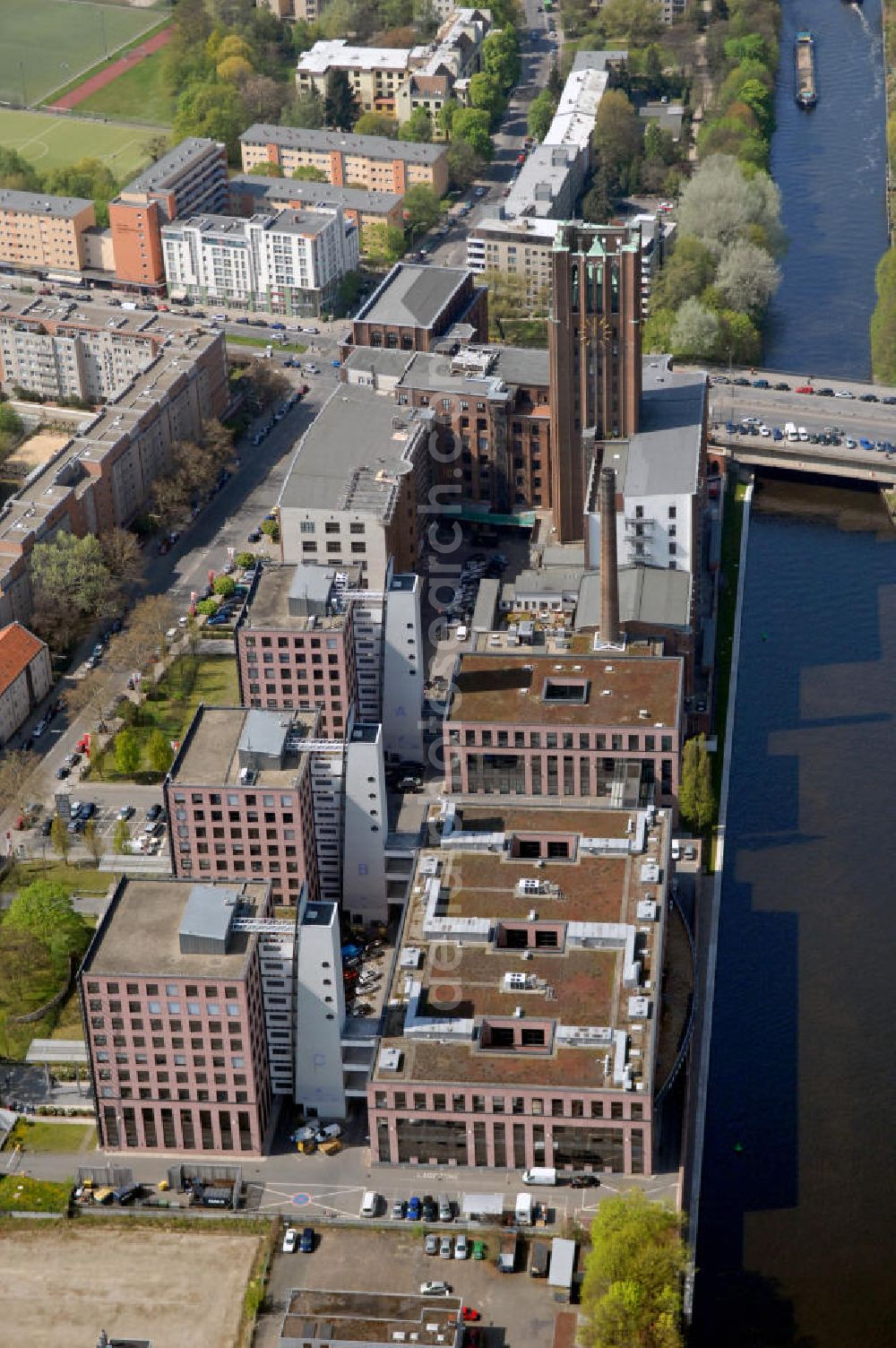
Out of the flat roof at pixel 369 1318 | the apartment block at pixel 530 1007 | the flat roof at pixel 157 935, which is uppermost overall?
the flat roof at pixel 157 935

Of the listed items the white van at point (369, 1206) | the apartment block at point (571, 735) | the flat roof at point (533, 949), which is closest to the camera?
the white van at point (369, 1206)

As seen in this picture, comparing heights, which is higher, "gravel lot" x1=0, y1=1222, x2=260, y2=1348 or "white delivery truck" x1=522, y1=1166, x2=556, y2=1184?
"white delivery truck" x1=522, y1=1166, x2=556, y2=1184

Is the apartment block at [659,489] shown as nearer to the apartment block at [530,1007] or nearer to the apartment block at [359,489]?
the apartment block at [359,489]

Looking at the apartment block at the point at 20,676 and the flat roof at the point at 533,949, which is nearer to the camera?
the flat roof at the point at 533,949

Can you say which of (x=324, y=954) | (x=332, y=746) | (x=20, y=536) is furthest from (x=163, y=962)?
(x=20, y=536)

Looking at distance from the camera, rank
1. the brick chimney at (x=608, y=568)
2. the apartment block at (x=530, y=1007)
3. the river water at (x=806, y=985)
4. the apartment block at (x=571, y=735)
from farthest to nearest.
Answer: the brick chimney at (x=608, y=568)
the apartment block at (x=571, y=735)
the apartment block at (x=530, y=1007)
the river water at (x=806, y=985)

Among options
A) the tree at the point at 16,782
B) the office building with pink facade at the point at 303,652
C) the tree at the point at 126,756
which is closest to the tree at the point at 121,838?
the tree at the point at 126,756

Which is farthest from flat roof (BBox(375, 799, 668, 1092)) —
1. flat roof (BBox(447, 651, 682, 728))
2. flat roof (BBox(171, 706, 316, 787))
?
flat roof (BBox(171, 706, 316, 787))

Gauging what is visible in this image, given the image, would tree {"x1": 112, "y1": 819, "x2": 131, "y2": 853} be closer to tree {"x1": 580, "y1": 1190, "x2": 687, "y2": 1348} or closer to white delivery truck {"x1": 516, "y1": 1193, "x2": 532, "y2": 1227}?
white delivery truck {"x1": 516, "y1": 1193, "x2": 532, "y2": 1227}
